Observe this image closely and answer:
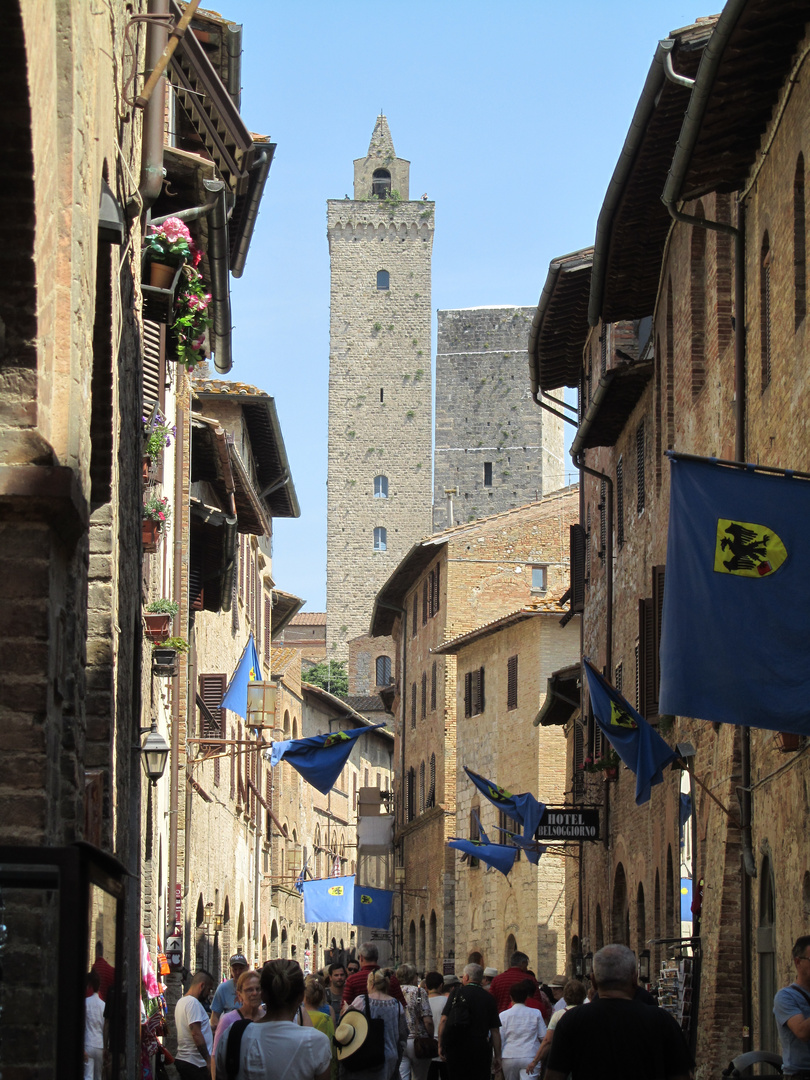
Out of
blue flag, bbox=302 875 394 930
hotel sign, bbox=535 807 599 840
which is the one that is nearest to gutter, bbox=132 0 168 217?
hotel sign, bbox=535 807 599 840

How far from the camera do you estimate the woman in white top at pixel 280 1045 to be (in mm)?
6562

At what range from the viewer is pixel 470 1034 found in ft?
36.0

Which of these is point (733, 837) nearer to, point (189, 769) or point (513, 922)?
point (189, 769)

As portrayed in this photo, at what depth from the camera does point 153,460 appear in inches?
642

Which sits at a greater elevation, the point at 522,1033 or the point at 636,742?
the point at 636,742

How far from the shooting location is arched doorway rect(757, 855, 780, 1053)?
12.6m

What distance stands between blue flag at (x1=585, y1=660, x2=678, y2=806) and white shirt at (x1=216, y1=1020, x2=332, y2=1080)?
28.8 feet

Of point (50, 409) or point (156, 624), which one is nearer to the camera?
point (50, 409)

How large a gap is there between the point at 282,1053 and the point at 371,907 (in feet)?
102

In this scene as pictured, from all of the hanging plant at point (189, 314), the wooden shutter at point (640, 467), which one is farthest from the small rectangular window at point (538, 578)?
the hanging plant at point (189, 314)

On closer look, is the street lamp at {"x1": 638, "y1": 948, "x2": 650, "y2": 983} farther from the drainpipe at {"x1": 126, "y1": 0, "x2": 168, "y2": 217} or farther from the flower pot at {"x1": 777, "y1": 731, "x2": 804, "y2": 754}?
the drainpipe at {"x1": 126, "y1": 0, "x2": 168, "y2": 217}

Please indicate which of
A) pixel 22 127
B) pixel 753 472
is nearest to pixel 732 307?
pixel 753 472

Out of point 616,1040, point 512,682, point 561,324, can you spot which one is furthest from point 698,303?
point 512,682

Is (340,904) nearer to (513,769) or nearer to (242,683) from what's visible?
(513,769)
